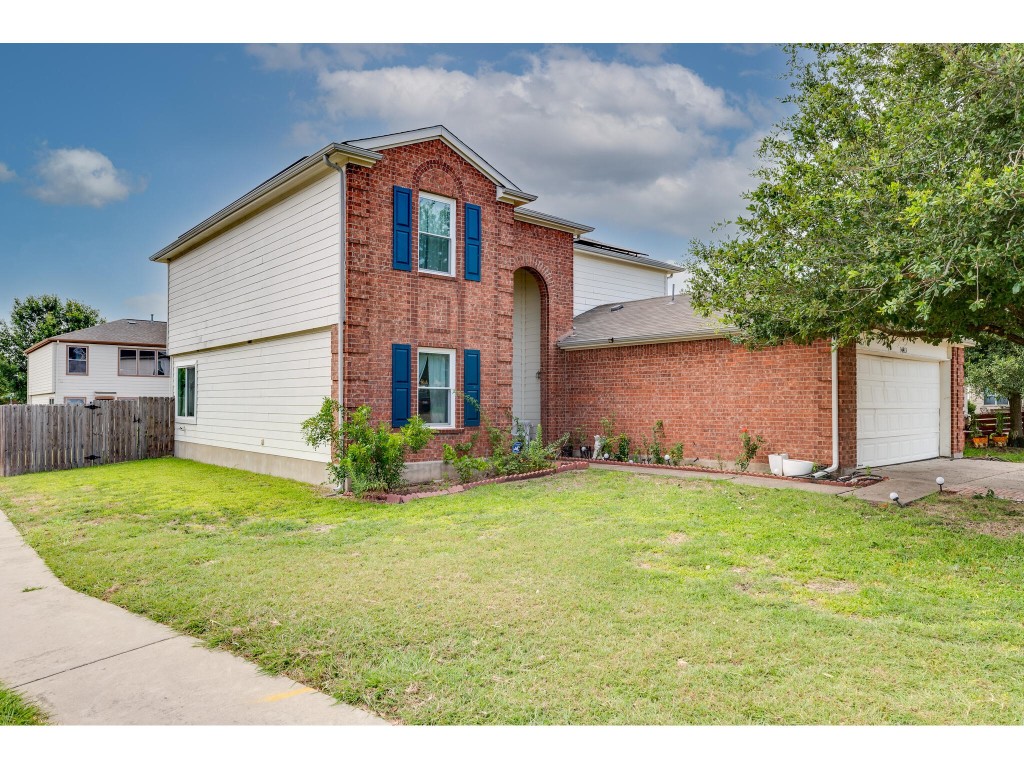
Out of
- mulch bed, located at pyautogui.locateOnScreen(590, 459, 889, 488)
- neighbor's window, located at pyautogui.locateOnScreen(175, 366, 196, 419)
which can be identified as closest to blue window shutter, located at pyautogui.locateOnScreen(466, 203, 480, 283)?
mulch bed, located at pyautogui.locateOnScreen(590, 459, 889, 488)

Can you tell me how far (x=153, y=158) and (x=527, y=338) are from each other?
31.5 ft

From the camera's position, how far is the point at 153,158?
1333 centimetres

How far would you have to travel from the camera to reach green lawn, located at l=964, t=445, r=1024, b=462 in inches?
588

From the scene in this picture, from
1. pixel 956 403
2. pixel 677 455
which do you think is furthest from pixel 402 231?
pixel 956 403

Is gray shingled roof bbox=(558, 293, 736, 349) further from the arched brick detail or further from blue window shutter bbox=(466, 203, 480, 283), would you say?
the arched brick detail

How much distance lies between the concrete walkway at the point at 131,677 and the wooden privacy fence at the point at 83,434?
42.5 feet

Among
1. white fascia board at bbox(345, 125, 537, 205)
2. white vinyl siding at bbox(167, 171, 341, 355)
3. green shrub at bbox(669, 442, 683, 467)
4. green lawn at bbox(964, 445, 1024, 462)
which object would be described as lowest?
green lawn at bbox(964, 445, 1024, 462)

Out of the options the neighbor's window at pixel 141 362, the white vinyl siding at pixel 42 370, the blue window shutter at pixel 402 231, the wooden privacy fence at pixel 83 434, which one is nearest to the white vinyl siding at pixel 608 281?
the blue window shutter at pixel 402 231

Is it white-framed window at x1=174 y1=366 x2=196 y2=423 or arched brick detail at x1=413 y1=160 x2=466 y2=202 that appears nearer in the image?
arched brick detail at x1=413 y1=160 x2=466 y2=202

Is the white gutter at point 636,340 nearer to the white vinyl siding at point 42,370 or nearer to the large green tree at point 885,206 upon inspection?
the large green tree at point 885,206

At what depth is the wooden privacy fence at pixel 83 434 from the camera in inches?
588

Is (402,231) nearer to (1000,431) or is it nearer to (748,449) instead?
(748,449)

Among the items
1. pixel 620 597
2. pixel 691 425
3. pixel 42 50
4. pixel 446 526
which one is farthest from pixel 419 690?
pixel 691 425

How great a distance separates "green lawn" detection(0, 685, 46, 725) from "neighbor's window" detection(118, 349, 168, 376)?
97.1 ft
